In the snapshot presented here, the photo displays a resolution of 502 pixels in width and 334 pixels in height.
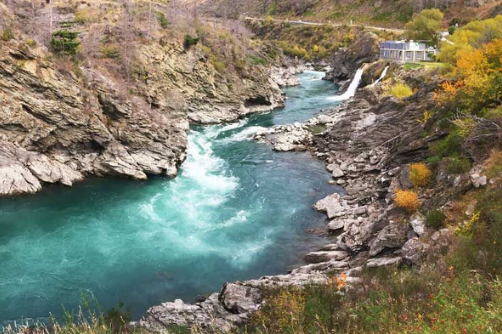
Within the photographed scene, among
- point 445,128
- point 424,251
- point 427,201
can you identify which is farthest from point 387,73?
point 424,251

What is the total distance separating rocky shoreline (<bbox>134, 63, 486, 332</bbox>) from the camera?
1817 cm

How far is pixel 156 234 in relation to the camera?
27922 millimetres

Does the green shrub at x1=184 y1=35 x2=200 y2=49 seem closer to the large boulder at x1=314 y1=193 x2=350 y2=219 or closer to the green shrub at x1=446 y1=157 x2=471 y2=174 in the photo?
the large boulder at x1=314 y1=193 x2=350 y2=219

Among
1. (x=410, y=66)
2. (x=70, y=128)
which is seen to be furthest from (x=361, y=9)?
(x=70, y=128)

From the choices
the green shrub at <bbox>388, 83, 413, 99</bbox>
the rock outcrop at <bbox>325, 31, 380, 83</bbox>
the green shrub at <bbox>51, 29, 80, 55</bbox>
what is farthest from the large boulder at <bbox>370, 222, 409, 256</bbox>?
the rock outcrop at <bbox>325, 31, 380, 83</bbox>

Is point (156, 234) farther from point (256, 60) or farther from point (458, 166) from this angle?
point (256, 60)

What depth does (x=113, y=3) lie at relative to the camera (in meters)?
64.0

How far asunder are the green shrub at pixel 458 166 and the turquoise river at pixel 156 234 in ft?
30.8

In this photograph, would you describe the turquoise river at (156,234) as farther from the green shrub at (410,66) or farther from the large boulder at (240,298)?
the green shrub at (410,66)

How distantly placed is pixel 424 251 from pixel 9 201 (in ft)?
98.0

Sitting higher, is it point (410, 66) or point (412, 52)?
point (412, 52)

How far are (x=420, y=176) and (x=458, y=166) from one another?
312 centimetres

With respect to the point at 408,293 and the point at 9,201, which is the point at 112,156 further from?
the point at 408,293

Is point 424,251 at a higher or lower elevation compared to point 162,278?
higher
